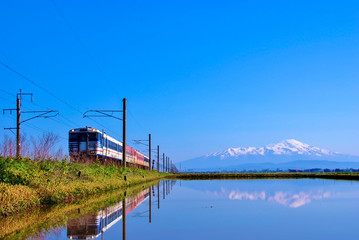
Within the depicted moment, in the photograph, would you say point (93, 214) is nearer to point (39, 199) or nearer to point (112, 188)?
point (39, 199)

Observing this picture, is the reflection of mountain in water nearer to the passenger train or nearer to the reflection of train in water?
the reflection of train in water

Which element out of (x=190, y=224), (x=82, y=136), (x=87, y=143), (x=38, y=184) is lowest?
(x=190, y=224)

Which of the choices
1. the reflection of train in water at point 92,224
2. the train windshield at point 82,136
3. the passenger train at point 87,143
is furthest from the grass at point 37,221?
the train windshield at point 82,136

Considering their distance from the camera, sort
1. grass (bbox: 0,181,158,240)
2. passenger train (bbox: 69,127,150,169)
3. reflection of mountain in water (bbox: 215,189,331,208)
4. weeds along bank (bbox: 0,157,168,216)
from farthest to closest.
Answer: passenger train (bbox: 69,127,150,169), reflection of mountain in water (bbox: 215,189,331,208), weeds along bank (bbox: 0,157,168,216), grass (bbox: 0,181,158,240)

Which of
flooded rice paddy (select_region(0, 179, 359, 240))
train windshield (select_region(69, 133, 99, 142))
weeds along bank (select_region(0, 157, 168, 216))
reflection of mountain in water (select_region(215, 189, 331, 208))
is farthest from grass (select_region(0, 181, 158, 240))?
train windshield (select_region(69, 133, 99, 142))

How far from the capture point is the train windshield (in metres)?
34.7

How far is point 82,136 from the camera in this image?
115 feet

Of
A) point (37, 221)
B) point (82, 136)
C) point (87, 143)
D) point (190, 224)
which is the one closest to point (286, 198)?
point (190, 224)

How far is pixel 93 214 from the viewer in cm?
991

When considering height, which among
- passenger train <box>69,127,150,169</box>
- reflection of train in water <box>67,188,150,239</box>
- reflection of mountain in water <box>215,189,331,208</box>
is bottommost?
reflection of mountain in water <box>215,189,331,208</box>

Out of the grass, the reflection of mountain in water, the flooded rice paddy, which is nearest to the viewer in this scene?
the flooded rice paddy

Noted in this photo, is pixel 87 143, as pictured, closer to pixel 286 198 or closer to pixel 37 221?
pixel 286 198

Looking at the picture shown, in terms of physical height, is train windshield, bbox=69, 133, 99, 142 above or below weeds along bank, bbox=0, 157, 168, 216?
above

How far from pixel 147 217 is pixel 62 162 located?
9.44 m
